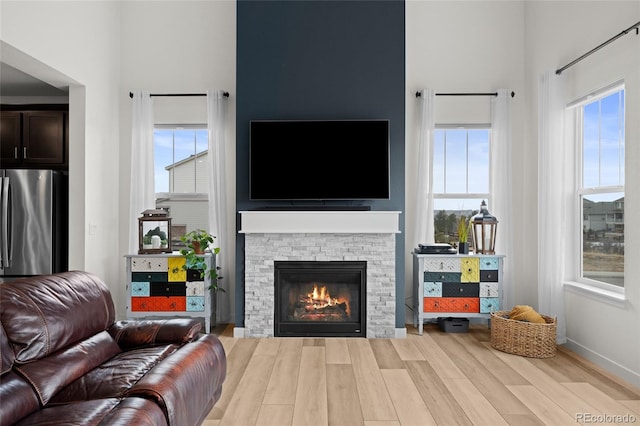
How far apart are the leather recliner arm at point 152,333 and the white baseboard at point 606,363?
2.97 meters

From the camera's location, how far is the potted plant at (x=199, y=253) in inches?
175

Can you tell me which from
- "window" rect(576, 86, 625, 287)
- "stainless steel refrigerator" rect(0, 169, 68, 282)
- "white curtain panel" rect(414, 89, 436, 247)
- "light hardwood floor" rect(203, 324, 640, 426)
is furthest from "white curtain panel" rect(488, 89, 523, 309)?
"stainless steel refrigerator" rect(0, 169, 68, 282)

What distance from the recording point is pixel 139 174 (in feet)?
16.2

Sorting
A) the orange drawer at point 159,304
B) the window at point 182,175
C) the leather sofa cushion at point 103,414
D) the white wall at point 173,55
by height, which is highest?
the white wall at point 173,55

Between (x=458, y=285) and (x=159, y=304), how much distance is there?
295 cm

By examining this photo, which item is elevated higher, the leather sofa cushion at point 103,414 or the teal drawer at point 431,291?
the leather sofa cushion at point 103,414

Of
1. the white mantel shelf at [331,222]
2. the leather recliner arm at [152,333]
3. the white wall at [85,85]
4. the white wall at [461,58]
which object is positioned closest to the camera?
the leather recliner arm at [152,333]

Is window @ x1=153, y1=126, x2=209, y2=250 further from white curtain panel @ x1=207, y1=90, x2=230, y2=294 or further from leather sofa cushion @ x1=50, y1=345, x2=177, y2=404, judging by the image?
→ leather sofa cushion @ x1=50, y1=345, x2=177, y2=404

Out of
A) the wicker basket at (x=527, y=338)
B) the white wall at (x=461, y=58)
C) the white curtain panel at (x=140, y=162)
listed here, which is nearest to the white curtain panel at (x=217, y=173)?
the white curtain panel at (x=140, y=162)

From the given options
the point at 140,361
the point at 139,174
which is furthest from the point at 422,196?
the point at 140,361

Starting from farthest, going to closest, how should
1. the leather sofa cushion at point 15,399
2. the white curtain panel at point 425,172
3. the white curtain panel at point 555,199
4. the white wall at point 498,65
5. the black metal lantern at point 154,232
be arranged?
1. the white curtain panel at point 425,172
2. the white wall at point 498,65
3. the black metal lantern at point 154,232
4. the white curtain panel at point 555,199
5. the leather sofa cushion at point 15,399

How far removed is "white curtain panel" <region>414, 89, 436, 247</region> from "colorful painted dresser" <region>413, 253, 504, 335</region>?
1.37 ft

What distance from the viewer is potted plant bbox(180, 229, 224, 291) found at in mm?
4434

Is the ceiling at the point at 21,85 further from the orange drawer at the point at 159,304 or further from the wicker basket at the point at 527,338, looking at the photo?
the wicker basket at the point at 527,338
